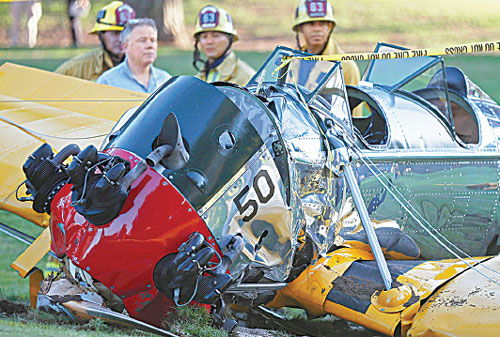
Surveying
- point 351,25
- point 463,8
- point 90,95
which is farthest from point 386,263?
point 463,8

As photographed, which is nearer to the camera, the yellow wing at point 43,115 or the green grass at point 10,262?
the yellow wing at point 43,115

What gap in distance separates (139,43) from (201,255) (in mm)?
5374

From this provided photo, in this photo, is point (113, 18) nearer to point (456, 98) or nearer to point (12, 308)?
point (456, 98)

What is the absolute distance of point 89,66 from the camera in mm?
11602

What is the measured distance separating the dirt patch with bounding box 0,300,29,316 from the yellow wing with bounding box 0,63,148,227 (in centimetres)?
72

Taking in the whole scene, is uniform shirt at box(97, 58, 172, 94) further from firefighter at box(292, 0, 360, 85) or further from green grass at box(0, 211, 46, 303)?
green grass at box(0, 211, 46, 303)

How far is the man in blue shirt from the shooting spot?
29.9 feet

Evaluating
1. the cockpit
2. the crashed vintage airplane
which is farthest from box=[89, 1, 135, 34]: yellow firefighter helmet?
the cockpit

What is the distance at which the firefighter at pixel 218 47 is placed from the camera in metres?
9.96

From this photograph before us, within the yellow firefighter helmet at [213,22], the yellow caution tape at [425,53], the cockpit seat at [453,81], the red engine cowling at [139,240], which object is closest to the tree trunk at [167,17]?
the yellow firefighter helmet at [213,22]

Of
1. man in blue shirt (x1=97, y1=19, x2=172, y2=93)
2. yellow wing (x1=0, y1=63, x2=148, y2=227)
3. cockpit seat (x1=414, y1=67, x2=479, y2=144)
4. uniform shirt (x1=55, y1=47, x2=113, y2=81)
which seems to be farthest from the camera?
uniform shirt (x1=55, y1=47, x2=113, y2=81)

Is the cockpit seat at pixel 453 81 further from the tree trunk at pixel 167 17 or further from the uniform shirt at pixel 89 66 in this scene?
the tree trunk at pixel 167 17

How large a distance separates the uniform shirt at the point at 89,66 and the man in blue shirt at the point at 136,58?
6.65ft

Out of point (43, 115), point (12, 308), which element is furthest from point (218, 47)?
point (12, 308)
